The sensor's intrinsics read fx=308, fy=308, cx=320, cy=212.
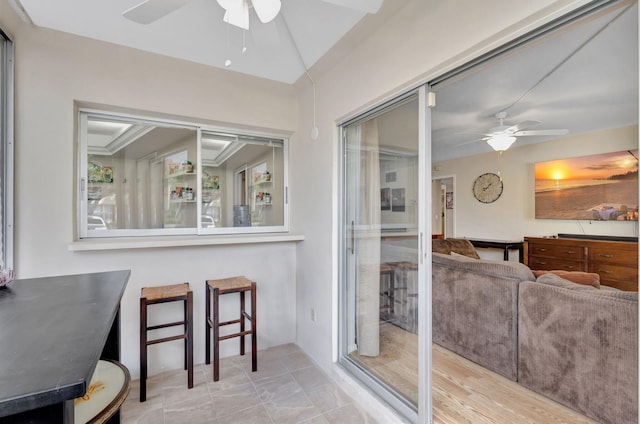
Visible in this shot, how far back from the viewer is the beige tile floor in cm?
192

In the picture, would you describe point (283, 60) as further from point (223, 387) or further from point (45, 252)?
point (223, 387)

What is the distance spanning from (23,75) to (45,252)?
3.76ft

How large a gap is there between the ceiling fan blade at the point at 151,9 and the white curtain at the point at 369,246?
4.38 ft

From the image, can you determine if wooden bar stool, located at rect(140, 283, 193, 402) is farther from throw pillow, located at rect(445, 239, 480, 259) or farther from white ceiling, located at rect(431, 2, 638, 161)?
throw pillow, located at rect(445, 239, 480, 259)

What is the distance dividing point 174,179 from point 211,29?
1.22 m

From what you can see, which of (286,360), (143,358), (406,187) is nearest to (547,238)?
(406,187)

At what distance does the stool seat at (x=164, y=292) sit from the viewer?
212 cm

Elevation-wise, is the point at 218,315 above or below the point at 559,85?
below

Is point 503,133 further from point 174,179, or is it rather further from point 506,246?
point 174,179

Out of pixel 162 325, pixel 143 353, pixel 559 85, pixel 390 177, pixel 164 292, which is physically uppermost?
pixel 559 85

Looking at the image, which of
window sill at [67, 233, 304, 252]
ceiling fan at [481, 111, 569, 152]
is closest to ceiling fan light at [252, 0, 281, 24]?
window sill at [67, 233, 304, 252]

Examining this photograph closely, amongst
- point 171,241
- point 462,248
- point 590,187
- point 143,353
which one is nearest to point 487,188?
point 590,187

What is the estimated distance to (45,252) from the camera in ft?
6.70

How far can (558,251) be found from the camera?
4.12 meters
